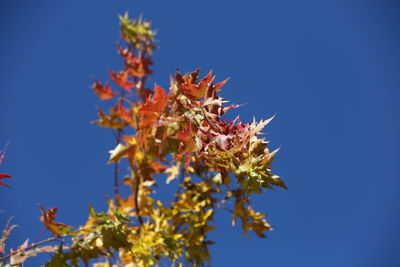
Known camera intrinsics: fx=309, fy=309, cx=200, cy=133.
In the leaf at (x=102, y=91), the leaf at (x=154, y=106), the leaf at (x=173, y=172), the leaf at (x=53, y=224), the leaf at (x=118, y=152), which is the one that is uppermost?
the leaf at (x=102, y=91)

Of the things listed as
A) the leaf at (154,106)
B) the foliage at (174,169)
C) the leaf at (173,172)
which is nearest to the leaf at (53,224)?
the foliage at (174,169)

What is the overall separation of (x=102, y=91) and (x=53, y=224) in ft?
5.59

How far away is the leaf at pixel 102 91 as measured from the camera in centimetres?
269

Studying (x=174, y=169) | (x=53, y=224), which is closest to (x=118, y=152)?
(x=53, y=224)

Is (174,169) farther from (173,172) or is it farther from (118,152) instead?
(118,152)

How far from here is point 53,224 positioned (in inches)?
47.3

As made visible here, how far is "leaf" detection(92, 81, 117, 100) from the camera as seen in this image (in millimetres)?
2688

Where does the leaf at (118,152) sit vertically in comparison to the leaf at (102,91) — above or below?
below

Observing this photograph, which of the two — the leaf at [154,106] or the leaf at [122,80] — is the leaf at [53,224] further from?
the leaf at [122,80]

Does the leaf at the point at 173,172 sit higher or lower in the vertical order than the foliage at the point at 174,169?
higher

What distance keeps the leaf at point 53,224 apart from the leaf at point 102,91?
1.64 metres

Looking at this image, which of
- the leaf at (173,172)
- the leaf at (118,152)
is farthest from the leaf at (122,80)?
the leaf at (118,152)

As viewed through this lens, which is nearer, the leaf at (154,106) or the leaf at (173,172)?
the leaf at (154,106)

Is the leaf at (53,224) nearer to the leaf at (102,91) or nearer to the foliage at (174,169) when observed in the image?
the foliage at (174,169)
